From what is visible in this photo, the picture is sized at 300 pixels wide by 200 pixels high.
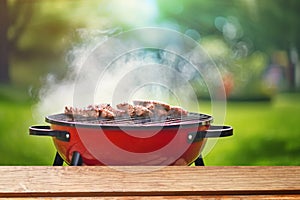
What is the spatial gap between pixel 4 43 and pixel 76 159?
0.70 meters

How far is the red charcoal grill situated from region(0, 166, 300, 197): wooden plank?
124 millimetres

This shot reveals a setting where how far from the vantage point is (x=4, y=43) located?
226 centimetres

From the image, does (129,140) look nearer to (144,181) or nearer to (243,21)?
(144,181)

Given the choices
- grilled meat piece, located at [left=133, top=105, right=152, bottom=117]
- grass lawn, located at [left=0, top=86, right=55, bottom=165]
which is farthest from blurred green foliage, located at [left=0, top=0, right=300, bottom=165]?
grilled meat piece, located at [left=133, top=105, right=152, bottom=117]

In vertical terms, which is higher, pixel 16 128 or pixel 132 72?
pixel 132 72

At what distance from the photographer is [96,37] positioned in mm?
2268

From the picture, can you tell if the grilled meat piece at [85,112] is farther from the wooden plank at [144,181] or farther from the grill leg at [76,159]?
the wooden plank at [144,181]

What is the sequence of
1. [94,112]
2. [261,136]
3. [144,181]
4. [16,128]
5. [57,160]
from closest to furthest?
[144,181] < [94,112] < [57,160] < [16,128] < [261,136]

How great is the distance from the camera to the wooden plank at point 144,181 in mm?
1605

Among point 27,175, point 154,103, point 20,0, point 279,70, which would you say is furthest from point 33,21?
point 279,70

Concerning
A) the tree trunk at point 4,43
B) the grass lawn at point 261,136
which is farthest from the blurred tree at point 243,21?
the tree trunk at point 4,43

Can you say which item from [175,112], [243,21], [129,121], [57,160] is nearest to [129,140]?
[129,121]

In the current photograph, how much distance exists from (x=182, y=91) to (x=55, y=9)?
0.68 meters

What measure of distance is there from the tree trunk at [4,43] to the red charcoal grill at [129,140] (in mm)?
419
